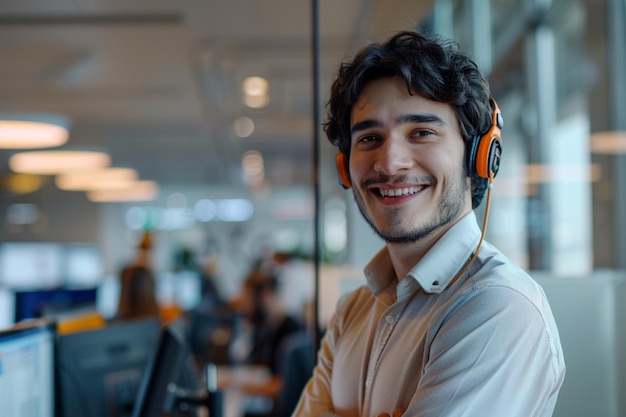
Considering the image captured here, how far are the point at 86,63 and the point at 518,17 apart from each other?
3793 millimetres

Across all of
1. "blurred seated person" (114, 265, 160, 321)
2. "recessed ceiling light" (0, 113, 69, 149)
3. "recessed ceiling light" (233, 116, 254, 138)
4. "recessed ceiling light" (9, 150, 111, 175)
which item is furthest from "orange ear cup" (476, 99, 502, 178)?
"recessed ceiling light" (233, 116, 254, 138)

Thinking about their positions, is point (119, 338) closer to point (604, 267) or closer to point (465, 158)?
point (465, 158)

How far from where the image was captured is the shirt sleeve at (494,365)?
41.8 inches

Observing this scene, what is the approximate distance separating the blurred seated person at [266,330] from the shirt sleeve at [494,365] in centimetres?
377

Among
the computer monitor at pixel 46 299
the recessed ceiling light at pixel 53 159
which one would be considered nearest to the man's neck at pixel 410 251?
the computer monitor at pixel 46 299

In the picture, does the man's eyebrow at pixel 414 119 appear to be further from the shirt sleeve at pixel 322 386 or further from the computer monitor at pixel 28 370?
the computer monitor at pixel 28 370

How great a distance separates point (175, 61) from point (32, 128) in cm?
185

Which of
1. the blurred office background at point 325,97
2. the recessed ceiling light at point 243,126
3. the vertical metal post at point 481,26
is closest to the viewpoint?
the blurred office background at point 325,97

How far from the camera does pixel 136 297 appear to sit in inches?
192

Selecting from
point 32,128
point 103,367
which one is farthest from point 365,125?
point 32,128

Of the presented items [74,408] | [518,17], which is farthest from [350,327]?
[518,17]

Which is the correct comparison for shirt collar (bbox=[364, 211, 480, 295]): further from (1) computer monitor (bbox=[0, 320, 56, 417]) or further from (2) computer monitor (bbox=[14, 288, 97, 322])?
(2) computer monitor (bbox=[14, 288, 97, 322])

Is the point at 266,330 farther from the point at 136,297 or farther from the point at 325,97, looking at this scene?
the point at 325,97

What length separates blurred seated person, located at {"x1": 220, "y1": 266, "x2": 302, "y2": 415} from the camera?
4.98 metres
